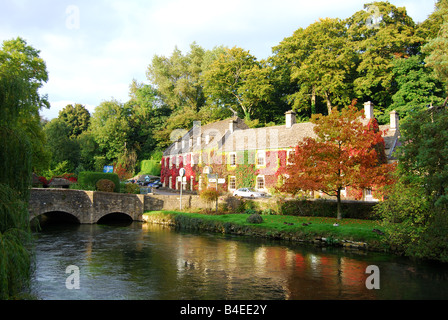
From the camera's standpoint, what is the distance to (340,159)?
2659cm

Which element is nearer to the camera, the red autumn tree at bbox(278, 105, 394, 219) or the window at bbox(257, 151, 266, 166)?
the red autumn tree at bbox(278, 105, 394, 219)

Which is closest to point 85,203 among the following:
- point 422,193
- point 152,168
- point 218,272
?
point 218,272

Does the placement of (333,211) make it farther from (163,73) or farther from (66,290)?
(163,73)

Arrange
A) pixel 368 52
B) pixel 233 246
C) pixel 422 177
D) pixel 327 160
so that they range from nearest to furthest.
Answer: pixel 422 177
pixel 233 246
pixel 327 160
pixel 368 52

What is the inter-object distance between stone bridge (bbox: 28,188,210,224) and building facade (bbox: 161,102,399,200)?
3595 mm

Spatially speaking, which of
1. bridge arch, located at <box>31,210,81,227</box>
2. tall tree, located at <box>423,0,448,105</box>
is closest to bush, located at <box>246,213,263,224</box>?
tall tree, located at <box>423,0,448,105</box>

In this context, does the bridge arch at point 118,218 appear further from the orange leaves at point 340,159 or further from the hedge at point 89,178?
the orange leaves at point 340,159

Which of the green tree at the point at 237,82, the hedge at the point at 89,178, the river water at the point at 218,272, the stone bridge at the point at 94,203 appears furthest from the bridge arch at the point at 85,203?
the green tree at the point at 237,82

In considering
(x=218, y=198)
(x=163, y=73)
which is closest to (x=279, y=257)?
(x=218, y=198)

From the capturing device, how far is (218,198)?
1457 inches

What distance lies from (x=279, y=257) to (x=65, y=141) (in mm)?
58488

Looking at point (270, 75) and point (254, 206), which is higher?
point (270, 75)

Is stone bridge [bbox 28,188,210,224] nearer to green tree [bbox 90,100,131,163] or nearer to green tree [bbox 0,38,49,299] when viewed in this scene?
green tree [bbox 0,38,49,299]

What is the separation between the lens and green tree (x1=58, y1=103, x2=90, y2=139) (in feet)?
257
